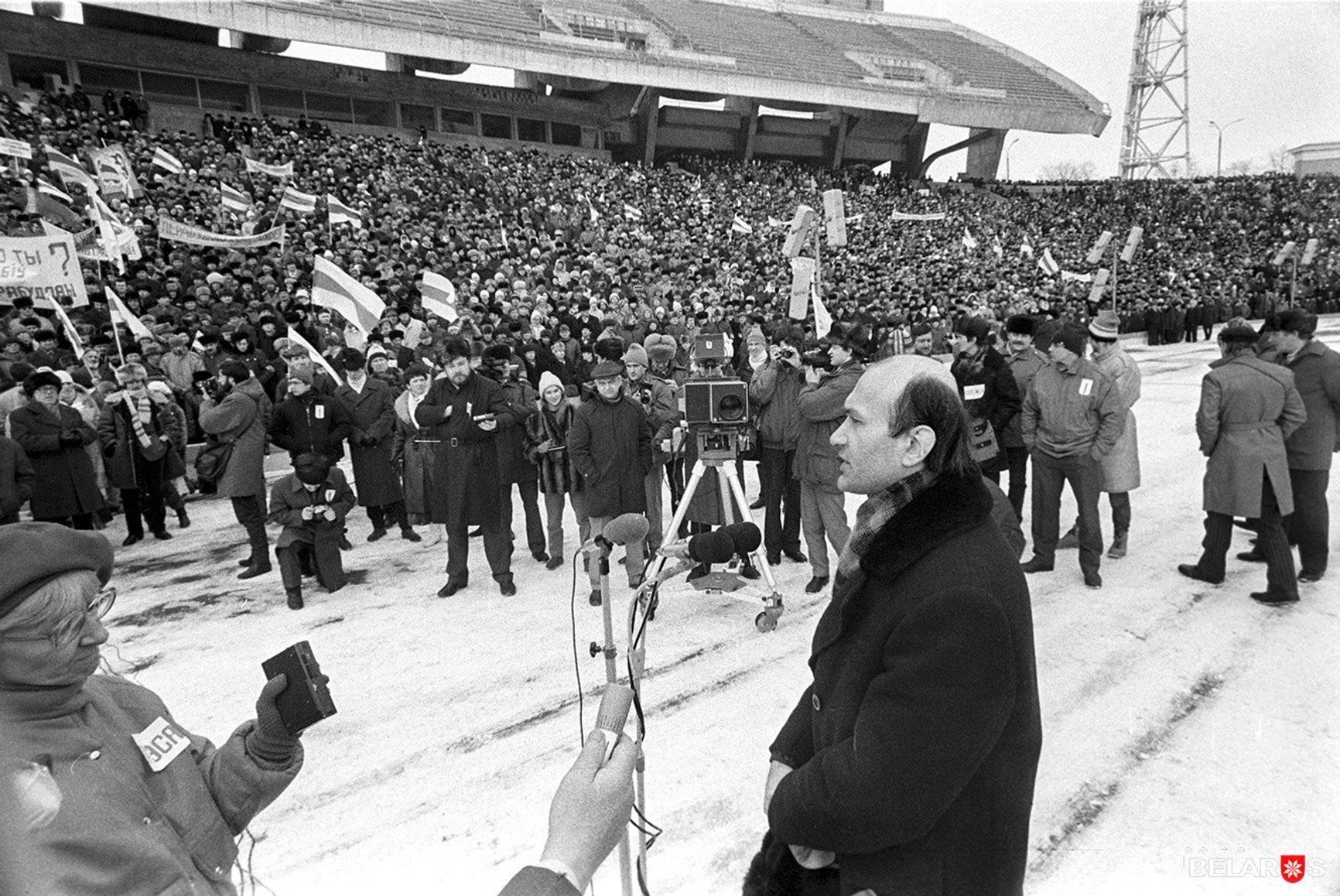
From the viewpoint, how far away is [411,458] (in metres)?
7.20

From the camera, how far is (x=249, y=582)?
20.2 feet

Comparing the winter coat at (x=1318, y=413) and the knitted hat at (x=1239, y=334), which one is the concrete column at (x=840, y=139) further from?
the knitted hat at (x=1239, y=334)

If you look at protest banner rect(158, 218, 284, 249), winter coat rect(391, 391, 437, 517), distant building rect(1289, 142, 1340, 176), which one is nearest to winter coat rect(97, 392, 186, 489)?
winter coat rect(391, 391, 437, 517)

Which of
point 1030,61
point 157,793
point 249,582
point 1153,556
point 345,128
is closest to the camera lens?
point 157,793

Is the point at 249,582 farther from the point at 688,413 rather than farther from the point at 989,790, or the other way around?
the point at 989,790

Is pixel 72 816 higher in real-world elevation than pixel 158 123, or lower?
lower

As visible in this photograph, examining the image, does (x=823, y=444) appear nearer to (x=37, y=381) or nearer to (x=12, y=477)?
(x=12, y=477)

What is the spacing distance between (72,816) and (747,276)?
22.6 meters

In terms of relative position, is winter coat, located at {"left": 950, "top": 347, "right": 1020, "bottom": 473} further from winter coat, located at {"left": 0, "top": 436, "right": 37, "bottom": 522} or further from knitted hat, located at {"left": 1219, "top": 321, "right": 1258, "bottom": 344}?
winter coat, located at {"left": 0, "top": 436, "right": 37, "bottom": 522}

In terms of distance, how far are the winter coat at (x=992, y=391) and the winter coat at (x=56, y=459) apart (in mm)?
7173

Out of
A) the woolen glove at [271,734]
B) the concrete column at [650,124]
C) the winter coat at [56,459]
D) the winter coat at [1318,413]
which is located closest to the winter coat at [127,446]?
the winter coat at [56,459]

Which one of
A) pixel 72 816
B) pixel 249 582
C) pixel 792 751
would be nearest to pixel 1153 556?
pixel 792 751

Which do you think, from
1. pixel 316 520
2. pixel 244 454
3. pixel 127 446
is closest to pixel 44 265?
pixel 127 446

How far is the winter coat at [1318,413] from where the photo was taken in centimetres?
510
